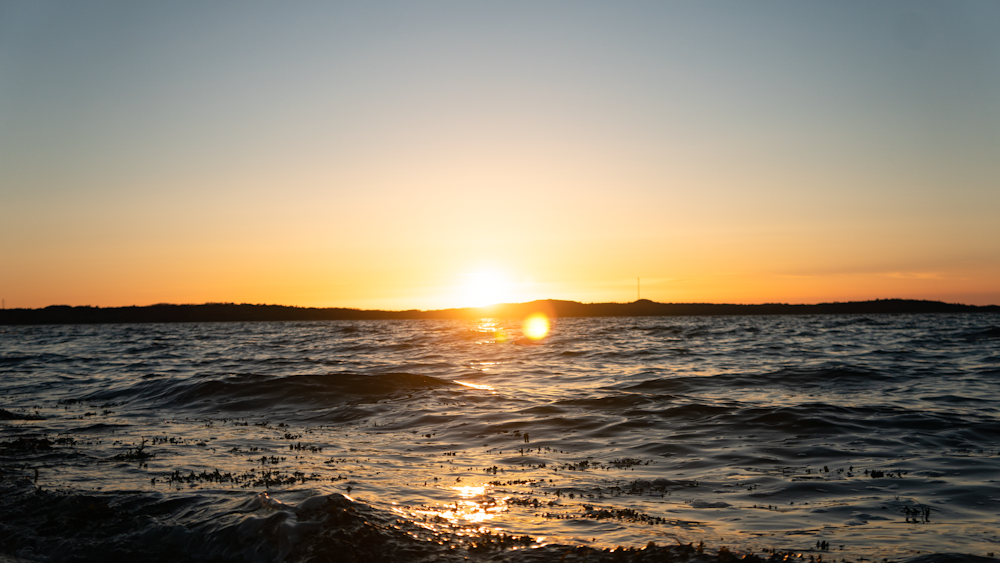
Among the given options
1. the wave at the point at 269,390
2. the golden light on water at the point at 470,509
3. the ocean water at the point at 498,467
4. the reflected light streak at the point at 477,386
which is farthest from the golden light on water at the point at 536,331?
the golden light on water at the point at 470,509

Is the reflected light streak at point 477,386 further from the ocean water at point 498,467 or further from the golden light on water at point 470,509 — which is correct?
the golden light on water at point 470,509

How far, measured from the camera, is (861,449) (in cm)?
1197

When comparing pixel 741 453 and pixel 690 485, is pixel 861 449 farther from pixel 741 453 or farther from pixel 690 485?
pixel 690 485

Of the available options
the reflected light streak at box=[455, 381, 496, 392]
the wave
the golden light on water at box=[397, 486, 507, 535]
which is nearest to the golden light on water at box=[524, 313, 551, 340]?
the reflected light streak at box=[455, 381, 496, 392]

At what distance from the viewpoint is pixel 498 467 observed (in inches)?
415

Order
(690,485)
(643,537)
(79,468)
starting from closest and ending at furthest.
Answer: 1. (643,537)
2. (690,485)
3. (79,468)

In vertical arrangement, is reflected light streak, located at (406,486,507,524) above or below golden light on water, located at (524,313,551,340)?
above

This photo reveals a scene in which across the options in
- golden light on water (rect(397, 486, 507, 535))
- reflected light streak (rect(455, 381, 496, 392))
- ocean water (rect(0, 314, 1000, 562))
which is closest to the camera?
ocean water (rect(0, 314, 1000, 562))

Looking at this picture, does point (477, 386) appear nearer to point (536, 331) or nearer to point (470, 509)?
point (470, 509)

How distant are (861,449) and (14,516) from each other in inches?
536

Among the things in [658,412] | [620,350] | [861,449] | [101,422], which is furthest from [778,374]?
[101,422]

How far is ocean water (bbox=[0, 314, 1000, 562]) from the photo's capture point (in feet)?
21.7

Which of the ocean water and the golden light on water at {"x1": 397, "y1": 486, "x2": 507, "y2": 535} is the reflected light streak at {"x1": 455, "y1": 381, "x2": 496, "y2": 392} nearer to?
the ocean water

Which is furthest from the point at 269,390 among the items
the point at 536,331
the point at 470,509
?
the point at 536,331
